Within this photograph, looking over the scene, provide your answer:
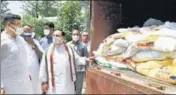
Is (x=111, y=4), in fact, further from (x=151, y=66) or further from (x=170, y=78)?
(x=170, y=78)

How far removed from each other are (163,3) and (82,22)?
30.6 inches

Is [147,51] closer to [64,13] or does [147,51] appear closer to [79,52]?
[64,13]

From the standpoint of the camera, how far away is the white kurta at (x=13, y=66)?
Result: 4.36m

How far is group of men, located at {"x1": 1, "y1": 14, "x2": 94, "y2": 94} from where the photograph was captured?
4375 mm

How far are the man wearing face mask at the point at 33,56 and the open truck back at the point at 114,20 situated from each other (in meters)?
1.16

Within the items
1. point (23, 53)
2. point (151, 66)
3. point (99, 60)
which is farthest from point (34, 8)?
point (151, 66)

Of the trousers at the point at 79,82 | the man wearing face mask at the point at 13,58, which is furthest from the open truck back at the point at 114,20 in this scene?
the trousers at the point at 79,82

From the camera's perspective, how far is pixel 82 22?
3885mm

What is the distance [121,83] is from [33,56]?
9.14ft

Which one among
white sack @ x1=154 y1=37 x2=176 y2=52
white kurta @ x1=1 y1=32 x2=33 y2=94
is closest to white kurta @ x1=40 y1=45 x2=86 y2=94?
white kurta @ x1=1 y1=32 x2=33 y2=94

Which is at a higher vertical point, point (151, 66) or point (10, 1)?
point (10, 1)

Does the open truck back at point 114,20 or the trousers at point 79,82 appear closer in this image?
the open truck back at point 114,20

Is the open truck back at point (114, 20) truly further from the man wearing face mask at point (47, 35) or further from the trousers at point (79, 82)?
the trousers at point (79, 82)

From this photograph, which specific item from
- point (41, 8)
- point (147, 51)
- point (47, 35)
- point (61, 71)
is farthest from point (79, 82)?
Result: point (147, 51)
